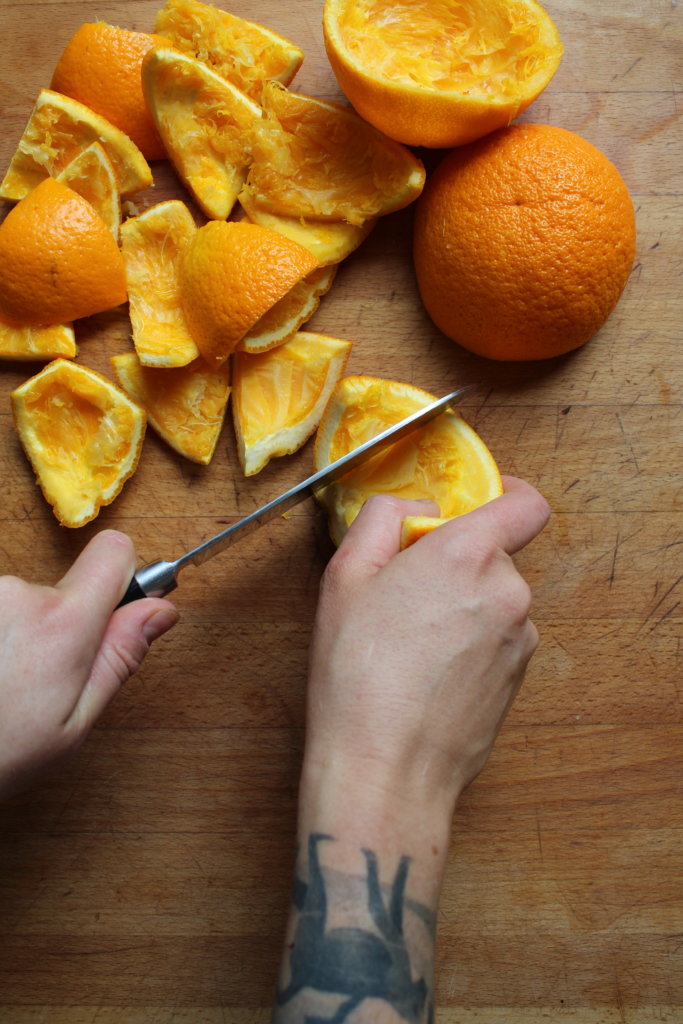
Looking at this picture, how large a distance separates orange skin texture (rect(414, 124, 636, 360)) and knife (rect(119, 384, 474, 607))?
0.20 m

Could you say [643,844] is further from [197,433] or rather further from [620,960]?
[197,433]

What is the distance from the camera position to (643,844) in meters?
1.74

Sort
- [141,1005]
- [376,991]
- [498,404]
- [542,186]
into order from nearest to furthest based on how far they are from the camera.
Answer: [376,991] < [542,186] < [141,1005] < [498,404]

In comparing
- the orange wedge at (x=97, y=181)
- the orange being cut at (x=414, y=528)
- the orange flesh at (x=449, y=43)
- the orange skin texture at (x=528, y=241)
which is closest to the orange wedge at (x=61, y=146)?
the orange wedge at (x=97, y=181)

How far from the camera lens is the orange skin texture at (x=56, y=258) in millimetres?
1667

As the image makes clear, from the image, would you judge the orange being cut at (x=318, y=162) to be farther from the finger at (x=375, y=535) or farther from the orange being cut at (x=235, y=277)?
the finger at (x=375, y=535)

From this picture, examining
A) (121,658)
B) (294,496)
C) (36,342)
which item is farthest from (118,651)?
(36,342)

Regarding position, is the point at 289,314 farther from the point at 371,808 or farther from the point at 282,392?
the point at 371,808

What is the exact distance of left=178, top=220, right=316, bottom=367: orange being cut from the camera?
1.61 meters

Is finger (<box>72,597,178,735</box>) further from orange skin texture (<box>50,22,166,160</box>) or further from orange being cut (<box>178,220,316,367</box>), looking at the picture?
orange skin texture (<box>50,22,166,160</box>)

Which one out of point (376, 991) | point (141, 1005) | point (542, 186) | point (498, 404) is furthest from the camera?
point (498, 404)

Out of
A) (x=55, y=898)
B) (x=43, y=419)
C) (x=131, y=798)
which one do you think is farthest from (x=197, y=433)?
(x=55, y=898)

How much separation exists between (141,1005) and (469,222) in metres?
1.85

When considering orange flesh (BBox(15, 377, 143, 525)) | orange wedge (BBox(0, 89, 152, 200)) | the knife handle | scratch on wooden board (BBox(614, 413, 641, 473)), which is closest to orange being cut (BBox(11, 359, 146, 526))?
orange flesh (BBox(15, 377, 143, 525))
